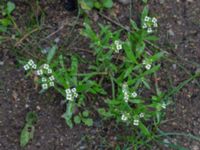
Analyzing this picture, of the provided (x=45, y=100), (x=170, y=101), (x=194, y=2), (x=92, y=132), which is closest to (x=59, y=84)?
(x=45, y=100)

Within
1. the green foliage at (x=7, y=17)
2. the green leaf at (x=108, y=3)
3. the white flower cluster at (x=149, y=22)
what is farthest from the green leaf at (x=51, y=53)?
the white flower cluster at (x=149, y=22)

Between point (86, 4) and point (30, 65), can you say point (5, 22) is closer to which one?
point (30, 65)

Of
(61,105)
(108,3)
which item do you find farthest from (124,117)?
(108,3)

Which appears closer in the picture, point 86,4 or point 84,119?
point 84,119

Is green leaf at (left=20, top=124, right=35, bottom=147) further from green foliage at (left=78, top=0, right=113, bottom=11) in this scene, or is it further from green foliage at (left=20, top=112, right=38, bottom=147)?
green foliage at (left=78, top=0, right=113, bottom=11)

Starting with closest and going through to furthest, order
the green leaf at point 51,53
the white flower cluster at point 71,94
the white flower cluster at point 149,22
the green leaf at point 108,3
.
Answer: the white flower cluster at point 71,94 → the green leaf at point 51,53 → the white flower cluster at point 149,22 → the green leaf at point 108,3

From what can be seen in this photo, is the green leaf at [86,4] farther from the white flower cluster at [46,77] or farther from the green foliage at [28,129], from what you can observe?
the green foliage at [28,129]

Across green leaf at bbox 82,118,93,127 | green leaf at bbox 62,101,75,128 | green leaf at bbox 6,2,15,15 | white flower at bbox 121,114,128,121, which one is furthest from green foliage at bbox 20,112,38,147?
green leaf at bbox 6,2,15,15

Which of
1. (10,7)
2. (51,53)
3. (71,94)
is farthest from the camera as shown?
(10,7)
